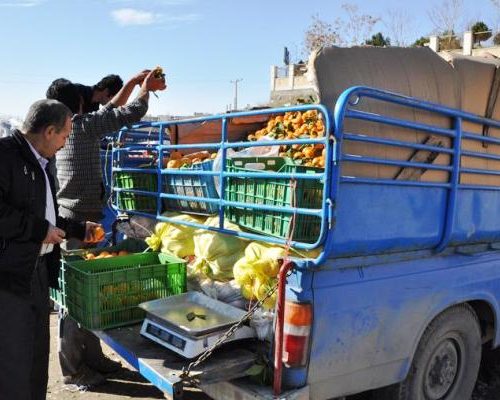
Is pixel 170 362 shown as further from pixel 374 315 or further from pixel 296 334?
pixel 374 315

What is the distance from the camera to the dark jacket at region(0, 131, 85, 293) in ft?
8.77

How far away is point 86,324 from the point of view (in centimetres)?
317

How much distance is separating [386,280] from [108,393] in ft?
8.31

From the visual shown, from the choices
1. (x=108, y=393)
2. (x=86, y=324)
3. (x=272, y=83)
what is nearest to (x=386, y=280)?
(x=86, y=324)

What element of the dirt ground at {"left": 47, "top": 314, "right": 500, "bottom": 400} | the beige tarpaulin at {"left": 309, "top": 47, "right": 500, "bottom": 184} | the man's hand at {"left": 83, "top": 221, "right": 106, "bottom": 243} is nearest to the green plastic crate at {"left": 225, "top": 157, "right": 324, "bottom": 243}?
the beige tarpaulin at {"left": 309, "top": 47, "right": 500, "bottom": 184}

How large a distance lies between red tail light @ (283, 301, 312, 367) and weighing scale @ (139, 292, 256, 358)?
330 mm

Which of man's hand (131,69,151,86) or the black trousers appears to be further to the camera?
man's hand (131,69,151,86)

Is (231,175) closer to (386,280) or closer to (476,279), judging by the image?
(386,280)

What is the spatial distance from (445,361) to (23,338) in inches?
100

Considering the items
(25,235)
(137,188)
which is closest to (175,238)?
(137,188)

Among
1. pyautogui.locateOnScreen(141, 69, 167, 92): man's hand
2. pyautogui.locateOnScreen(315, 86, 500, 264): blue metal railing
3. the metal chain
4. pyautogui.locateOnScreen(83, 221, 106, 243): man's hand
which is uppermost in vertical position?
pyautogui.locateOnScreen(141, 69, 167, 92): man's hand

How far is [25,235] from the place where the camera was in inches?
107

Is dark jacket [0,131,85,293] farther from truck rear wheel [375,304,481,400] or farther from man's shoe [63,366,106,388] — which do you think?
truck rear wheel [375,304,481,400]

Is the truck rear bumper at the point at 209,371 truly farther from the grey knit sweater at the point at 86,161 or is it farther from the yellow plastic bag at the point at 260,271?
the grey knit sweater at the point at 86,161
